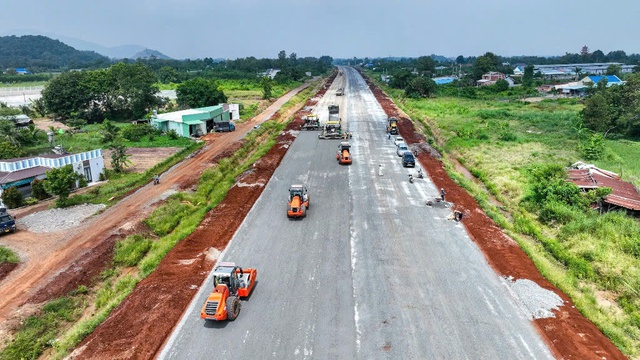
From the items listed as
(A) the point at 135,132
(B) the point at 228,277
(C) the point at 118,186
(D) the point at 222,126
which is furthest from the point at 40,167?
(B) the point at 228,277

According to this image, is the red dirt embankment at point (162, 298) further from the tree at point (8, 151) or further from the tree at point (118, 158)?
the tree at point (8, 151)

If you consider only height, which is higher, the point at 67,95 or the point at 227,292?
the point at 67,95

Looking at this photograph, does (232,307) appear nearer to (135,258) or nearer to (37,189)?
(135,258)

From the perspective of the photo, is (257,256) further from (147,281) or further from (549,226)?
(549,226)

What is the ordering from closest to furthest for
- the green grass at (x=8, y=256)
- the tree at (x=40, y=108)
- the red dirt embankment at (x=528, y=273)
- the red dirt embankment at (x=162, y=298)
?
the red dirt embankment at (x=528, y=273) → the red dirt embankment at (x=162, y=298) → the green grass at (x=8, y=256) → the tree at (x=40, y=108)

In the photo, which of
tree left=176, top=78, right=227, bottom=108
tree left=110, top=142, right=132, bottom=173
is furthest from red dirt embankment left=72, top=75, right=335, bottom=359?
tree left=176, top=78, right=227, bottom=108

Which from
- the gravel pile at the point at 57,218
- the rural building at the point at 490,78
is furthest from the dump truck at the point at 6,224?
the rural building at the point at 490,78

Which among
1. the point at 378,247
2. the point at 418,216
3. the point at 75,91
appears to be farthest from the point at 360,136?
the point at 75,91
